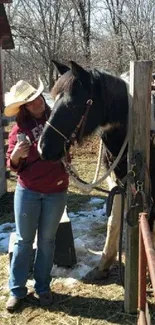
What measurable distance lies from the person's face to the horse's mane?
0.73ft

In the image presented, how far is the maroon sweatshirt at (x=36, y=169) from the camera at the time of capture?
109 inches

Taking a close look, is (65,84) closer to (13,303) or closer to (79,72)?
(79,72)

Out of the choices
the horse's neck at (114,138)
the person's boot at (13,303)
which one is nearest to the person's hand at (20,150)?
the horse's neck at (114,138)

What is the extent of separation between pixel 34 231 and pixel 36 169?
0.51m

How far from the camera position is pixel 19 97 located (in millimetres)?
2744

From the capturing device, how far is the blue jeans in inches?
113

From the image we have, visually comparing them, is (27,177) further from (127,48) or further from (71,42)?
(71,42)

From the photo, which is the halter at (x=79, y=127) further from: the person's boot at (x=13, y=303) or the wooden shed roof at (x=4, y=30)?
the wooden shed roof at (x=4, y=30)

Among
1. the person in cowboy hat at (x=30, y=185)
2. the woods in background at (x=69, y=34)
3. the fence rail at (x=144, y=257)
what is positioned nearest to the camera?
the fence rail at (x=144, y=257)

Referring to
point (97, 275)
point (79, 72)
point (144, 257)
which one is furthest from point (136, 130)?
point (97, 275)

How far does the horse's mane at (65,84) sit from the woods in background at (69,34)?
13005 mm

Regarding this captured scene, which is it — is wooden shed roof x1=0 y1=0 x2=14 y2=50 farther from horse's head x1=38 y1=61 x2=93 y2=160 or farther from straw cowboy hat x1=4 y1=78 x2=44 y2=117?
horse's head x1=38 y1=61 x2=93 y2=160

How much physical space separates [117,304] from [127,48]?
13.4 metres

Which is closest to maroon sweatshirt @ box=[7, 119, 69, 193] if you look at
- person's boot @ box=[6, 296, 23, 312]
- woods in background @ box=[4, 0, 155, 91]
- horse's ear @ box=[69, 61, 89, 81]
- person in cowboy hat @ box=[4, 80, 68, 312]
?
person in cowboy hat @ box=[4, 80, 68, 312]
